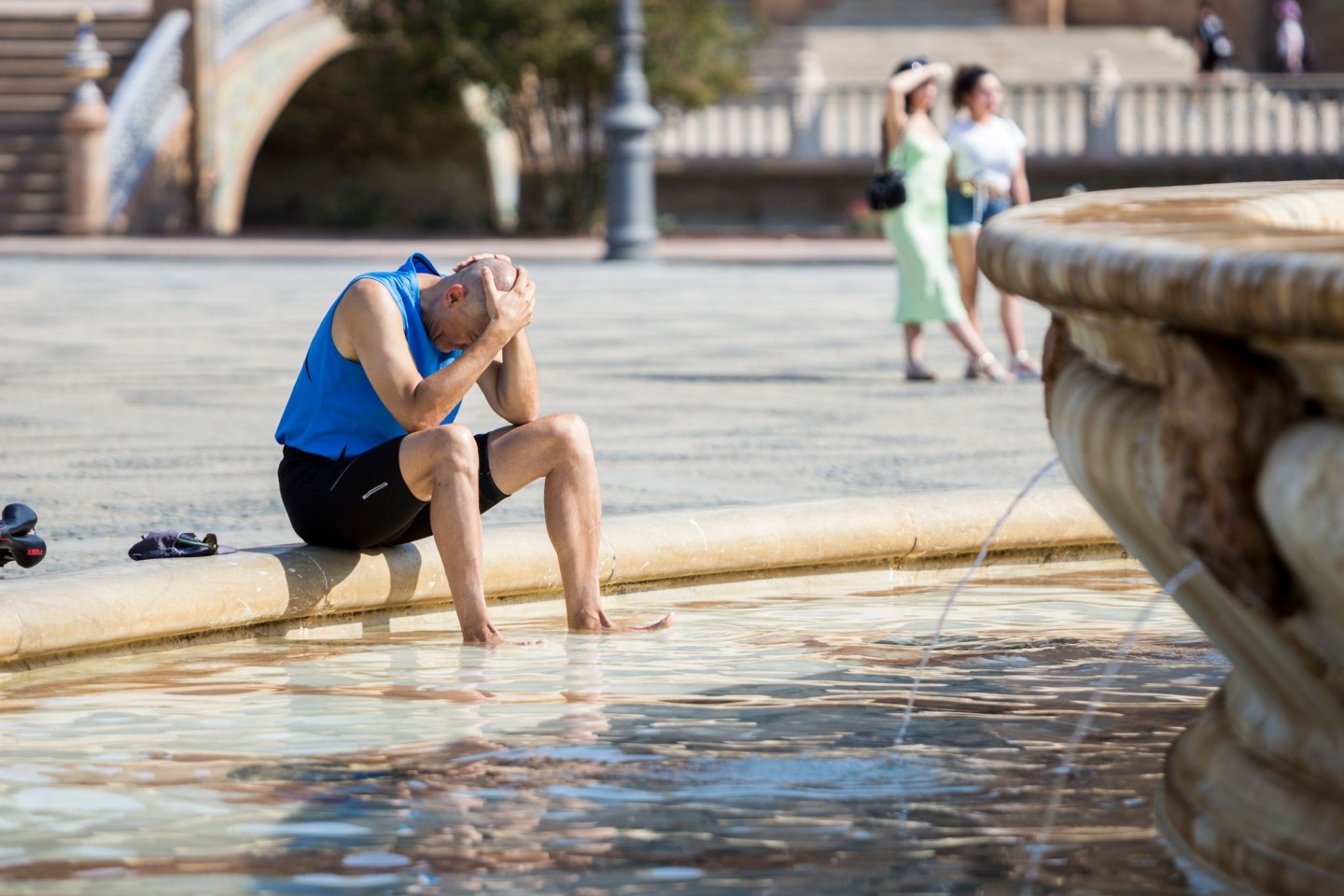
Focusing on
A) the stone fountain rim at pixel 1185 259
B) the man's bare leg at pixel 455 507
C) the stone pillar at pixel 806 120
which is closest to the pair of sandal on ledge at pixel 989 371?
the man's bare leg at pixel 455 507

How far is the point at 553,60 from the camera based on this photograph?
2672cm

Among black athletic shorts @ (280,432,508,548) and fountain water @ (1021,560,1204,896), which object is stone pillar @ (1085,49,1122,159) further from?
black athletic shorts @ (280,432,508,548)

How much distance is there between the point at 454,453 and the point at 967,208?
635 cm

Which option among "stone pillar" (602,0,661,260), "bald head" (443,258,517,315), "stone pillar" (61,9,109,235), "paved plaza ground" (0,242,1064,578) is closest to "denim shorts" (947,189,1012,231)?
"paved plaza ground" (0,242,1064,578)

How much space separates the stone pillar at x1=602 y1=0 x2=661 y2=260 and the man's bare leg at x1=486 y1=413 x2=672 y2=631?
16.9 metres

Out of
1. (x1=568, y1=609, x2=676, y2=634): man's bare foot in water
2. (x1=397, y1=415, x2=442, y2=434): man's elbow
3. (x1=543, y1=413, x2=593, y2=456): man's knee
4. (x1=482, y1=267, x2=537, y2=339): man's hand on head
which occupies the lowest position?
(x1=568, y1=609, x2=676, y2=634): man's bare foot in water

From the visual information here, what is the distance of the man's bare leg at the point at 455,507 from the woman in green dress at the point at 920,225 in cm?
589

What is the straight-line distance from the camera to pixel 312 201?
119 feet

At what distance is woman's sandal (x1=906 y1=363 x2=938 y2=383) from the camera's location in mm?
10852

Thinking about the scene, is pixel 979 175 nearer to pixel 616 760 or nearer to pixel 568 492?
pixel 568 492

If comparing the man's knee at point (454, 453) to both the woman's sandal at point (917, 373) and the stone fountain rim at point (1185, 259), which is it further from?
the woman's sandal at point (917, 373)

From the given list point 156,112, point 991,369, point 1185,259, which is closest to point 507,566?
point 1185,259

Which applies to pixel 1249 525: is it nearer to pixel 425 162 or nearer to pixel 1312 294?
pixel 1312 294

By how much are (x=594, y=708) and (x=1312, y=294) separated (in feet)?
7.33
